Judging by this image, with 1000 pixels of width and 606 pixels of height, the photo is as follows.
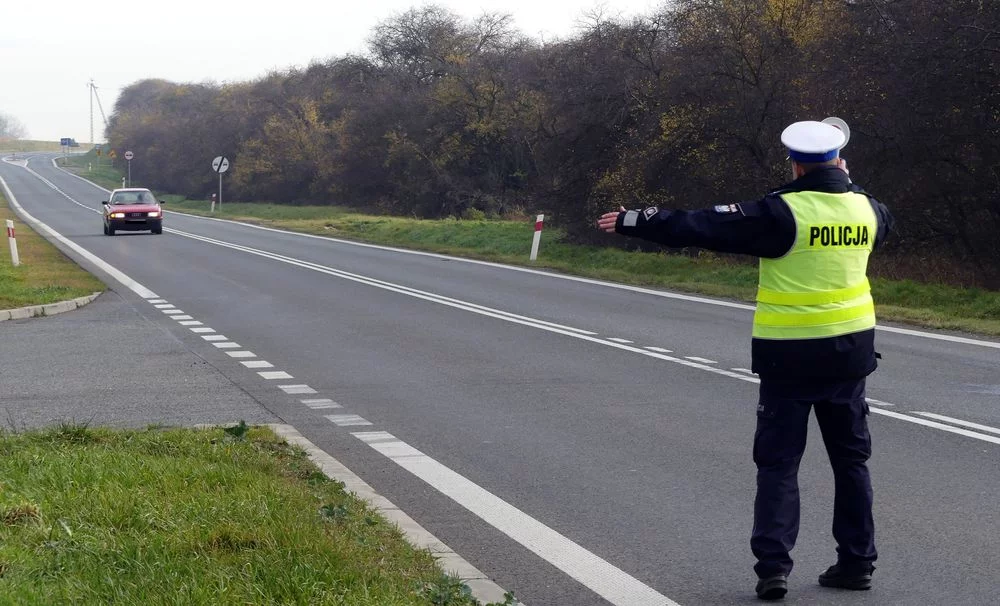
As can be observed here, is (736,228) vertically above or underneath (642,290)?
above

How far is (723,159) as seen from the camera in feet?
88.8

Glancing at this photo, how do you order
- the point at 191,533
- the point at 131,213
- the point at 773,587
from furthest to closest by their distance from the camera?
the point at 131,213, the point at 191,533, the point at 773,587

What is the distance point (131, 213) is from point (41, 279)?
65.3ft

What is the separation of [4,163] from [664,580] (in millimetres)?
160828

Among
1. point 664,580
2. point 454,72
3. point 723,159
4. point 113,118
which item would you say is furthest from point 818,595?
point 113,118

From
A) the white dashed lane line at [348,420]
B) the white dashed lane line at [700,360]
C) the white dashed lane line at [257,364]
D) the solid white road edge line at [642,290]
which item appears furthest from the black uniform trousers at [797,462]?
the solid white road edge line at [642,290]

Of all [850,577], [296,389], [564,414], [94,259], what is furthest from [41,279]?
[850,577]

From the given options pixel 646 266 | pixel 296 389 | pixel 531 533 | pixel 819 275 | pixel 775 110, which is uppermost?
pixel 775 110

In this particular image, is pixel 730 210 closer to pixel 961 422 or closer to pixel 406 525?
pixel 406 525

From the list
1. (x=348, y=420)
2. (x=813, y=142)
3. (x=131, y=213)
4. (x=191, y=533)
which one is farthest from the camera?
(x=131, y=213)

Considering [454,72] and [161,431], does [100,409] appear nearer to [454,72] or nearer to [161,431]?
[161,431]

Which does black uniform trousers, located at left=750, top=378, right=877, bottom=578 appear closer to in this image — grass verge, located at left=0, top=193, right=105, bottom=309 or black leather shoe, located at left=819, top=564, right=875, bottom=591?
black leather shoe, located at left=819, top=564, right=875, bottom=591

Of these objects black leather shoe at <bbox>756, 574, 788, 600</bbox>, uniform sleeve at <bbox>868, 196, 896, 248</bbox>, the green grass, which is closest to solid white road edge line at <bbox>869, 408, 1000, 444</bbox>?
uniform sleeve at <bbox>868, 196, 896, 248</bbox>

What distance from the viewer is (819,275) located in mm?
5203
